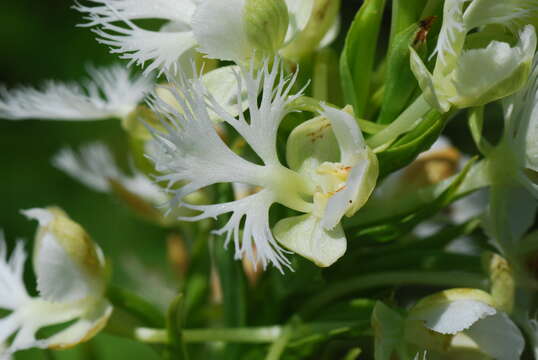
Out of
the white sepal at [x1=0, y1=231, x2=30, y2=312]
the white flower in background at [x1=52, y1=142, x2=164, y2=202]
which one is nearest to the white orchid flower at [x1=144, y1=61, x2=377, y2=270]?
the white sepal at [x1=0, y1=231, x2=30, y2=312]

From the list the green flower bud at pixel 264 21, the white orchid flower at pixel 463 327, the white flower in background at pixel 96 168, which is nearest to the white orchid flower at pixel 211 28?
the green flower bud at pixel 264 21

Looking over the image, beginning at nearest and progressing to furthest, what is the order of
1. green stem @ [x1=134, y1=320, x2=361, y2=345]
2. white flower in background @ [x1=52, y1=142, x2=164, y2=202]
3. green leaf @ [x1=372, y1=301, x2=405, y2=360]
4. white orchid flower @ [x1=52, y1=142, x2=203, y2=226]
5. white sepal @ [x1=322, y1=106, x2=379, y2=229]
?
white sepal @ [x1=322, y1=106, x2=379, y2=229]
green leaf @ [x1=372, y1=301, x2=405, y2=360]
green stem @ [x1=134, y1=320, x2=361, y2=345]
white orchid flower @ [x1=52, y1=142, x2=203, y2=226]
white flower in background @ [x1=52, y1=142, x2=164, y2=202]

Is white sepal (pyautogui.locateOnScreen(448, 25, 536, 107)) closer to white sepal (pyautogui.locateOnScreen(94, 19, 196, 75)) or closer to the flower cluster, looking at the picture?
the flower cluster

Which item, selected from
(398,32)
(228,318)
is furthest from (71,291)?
(398,32)

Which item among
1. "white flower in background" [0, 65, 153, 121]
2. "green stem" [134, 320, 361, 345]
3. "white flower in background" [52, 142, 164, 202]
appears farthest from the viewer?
"white flower in background" [52, 142, 164, 202]

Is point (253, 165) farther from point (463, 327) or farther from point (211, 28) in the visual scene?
point (463, 327)

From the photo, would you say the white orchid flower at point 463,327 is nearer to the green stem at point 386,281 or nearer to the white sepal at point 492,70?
the green stem at point 386,281
